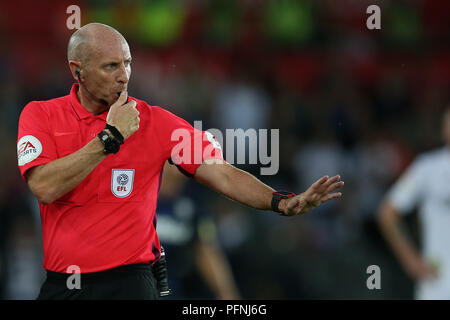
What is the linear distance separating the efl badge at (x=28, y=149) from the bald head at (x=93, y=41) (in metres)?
0.50

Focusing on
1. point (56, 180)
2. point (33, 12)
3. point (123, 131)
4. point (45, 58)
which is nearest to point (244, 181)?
point (123, 131)

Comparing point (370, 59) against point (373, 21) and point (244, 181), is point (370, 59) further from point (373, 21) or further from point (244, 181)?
point (244, 181)

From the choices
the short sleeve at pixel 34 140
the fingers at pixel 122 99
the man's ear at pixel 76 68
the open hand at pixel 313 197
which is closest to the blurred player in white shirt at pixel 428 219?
the open hand at pixel 313 197

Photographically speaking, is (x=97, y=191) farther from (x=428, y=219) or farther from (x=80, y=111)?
(x=428, y=219)

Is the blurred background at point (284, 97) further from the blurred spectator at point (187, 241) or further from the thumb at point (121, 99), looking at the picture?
the thumb at point (121, 99)

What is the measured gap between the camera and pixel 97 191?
153 inches

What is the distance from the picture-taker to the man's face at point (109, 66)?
3898 mm

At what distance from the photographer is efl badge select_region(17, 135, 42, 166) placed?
12.5 ft

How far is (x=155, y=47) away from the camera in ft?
39.0

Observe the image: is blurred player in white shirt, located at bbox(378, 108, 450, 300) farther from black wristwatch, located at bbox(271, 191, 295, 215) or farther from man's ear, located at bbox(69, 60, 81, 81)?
man's ear, located at bbox(69, 60, 81, 81)

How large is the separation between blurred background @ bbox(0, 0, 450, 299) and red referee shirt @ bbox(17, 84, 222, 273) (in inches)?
157

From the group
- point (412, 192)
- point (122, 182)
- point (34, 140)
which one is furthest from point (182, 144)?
point (412, 192)

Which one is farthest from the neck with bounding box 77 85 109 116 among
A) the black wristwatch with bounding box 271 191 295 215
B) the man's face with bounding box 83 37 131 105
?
the black wristwatch with bounding box 271 191 295 215
